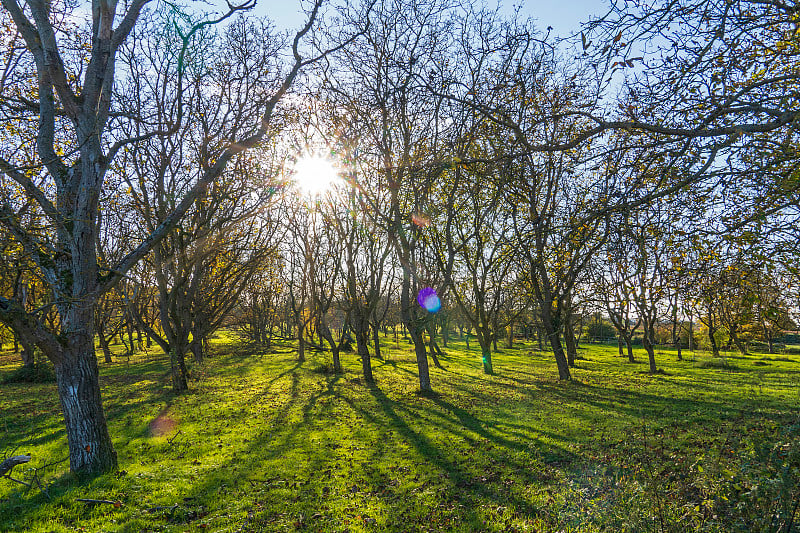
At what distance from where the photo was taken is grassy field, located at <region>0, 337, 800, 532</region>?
5.39 metres

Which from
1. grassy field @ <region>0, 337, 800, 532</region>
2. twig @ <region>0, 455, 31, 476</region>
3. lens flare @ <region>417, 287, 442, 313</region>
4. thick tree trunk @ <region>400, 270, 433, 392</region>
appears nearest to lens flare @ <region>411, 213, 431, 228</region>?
thick tree trunk @ <region>400, 270, 433, 392</region>

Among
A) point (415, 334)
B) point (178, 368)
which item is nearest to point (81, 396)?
point (178, 368)

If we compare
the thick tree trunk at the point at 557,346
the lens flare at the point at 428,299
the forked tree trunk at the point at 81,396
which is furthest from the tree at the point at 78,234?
the thick tree trunk at the point at 557,346

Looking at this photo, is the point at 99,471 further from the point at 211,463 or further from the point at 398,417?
the point at 398,417

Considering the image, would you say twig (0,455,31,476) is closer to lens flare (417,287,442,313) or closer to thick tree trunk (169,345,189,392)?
thick tree trunk (169,345,189,392)

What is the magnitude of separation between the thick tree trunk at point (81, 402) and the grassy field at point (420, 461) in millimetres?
408

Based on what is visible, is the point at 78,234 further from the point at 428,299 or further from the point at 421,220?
the point at 428,299

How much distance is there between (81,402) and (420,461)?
24.4ft

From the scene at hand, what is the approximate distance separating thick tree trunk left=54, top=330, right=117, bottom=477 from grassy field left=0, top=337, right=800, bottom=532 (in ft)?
1.34

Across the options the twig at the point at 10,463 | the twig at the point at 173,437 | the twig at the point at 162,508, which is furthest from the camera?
the twig at the point at 173,437

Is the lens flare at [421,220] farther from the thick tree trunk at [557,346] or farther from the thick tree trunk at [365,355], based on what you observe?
the thick tree trunk at [557,346]

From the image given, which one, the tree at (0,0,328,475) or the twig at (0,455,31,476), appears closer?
the twig at (0,455,31,476)

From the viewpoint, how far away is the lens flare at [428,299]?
20.4 m

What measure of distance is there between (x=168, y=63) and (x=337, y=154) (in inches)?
307
